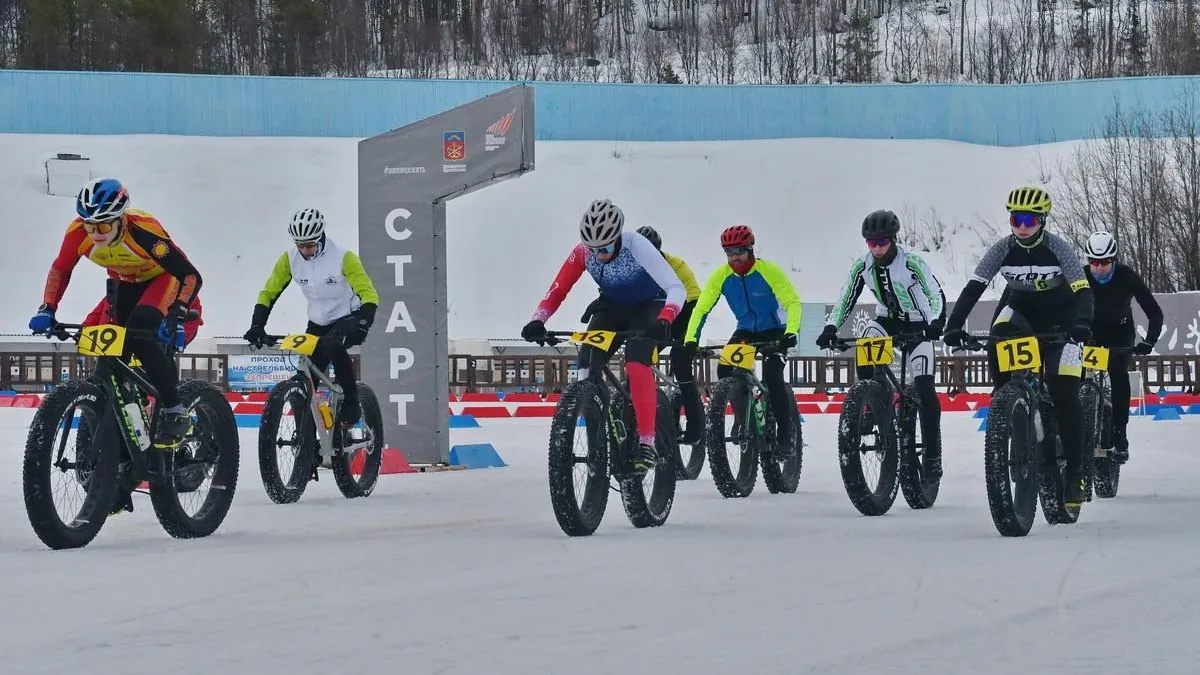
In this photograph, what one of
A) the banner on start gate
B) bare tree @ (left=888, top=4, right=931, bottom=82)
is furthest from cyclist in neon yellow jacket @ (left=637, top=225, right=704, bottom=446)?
bare tree @ (left=888, top=4, right=931, bottom=82)

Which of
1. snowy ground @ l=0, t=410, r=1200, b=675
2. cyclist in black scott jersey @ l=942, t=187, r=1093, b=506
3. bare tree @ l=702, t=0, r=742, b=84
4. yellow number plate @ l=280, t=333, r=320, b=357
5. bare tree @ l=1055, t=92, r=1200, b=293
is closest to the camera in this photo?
snowy ground @ l=0, t=410, r=1200, b=675

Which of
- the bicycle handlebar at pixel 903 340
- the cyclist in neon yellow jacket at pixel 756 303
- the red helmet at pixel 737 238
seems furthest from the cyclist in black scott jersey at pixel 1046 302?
the red helmet at pixel 737 238

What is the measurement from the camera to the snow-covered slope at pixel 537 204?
49.5 m

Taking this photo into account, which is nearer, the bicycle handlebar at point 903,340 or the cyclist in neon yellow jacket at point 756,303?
the bicycle handlebar at point 903,340

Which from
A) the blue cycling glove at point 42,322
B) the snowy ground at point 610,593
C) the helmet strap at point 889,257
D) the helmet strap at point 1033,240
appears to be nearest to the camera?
the snowy ground at point 610,593

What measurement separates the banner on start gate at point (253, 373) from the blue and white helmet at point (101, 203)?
22045 millimetres

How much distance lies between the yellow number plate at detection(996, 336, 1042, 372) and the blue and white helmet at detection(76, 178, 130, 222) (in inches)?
177

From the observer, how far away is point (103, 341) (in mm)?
8781

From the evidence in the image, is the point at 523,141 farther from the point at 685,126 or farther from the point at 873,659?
the point at 685,126

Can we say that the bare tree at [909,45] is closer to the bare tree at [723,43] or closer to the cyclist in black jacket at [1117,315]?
the bare tree at [723,43]

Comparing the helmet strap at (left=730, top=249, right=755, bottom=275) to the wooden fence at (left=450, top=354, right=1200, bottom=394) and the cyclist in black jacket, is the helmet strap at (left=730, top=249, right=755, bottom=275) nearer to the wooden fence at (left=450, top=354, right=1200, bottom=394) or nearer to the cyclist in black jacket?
the cyclist in black jacket

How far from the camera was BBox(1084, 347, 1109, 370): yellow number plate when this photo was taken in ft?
38.5

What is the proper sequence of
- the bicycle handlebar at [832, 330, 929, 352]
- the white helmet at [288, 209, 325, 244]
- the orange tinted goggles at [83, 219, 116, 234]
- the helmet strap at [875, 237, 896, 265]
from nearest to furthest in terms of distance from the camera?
the orange tinted goggles at [83, 219, 116, 234] → the bicycle handlebar at [832, 330, 929, 352] → the helmet strap at [875, 237, 896, 265] → the white helmet at [288, 209, 325, 244]

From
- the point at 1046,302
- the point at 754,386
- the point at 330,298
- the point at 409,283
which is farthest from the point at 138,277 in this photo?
the point at 409,283
